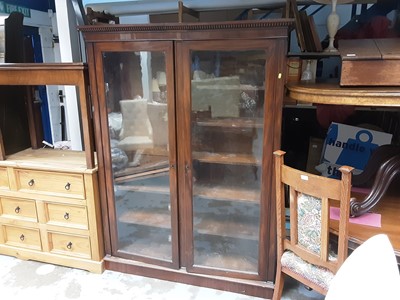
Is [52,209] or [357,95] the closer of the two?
[357,95]

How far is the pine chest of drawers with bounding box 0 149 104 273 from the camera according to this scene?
2.09 meters

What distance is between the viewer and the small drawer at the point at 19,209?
221cm

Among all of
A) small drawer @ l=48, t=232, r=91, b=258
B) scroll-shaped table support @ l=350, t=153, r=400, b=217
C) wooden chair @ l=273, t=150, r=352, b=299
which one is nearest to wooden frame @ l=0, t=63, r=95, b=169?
small drawer @ l=48, t=232, r=91, b=258

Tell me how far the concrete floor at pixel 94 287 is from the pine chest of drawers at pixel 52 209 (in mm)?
83

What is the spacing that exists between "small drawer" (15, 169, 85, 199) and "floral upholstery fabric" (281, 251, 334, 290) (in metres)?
1.30

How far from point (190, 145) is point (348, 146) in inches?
Answer: 39.0

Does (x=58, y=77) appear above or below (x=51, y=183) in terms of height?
above

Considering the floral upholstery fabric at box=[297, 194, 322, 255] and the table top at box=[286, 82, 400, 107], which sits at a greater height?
the table top at box=[286, 82, 400, 107]

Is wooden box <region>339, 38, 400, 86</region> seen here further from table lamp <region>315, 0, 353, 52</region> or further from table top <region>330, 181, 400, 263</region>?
table top <region>330, 181, 400, 263</region>

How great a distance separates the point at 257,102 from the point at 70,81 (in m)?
1.10

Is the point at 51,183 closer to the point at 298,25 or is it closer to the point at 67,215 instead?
the point at 67,215

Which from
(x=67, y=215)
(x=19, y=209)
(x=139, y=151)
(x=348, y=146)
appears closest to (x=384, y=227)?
(x=348, y=146)

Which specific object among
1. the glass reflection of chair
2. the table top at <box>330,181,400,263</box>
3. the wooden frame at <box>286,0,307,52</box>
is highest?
the wooden frame at <box>286,0,307,52</box>

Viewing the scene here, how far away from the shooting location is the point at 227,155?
1.97 meters
